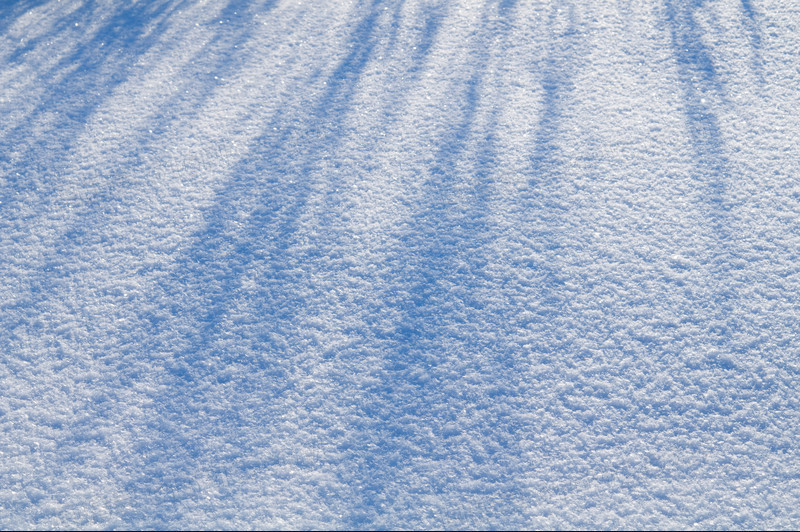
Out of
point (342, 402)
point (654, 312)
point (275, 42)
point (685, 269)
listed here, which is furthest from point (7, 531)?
point (275, 42)

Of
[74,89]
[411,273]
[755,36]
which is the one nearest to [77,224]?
[74,89]

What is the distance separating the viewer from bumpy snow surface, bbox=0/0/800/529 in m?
2.29

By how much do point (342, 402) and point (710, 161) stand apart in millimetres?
2329

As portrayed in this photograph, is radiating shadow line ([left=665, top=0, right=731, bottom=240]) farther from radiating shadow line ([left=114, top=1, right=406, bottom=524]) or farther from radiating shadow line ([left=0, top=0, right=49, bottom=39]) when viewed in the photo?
radiating shadow line ([left=0, top=0, right=49, bottom=39])

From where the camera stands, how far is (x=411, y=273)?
2955 mm

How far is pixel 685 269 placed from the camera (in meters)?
2.85

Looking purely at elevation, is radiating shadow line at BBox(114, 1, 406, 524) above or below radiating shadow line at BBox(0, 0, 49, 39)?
below

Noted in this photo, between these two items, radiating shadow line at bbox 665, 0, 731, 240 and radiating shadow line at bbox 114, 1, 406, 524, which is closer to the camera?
radiating shadow line at bbox 114, 1, 406, 524

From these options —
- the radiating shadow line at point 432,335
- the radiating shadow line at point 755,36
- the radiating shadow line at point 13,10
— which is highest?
the radiating shadow line at point 13,10

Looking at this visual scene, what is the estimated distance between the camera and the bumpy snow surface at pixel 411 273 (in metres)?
2.29

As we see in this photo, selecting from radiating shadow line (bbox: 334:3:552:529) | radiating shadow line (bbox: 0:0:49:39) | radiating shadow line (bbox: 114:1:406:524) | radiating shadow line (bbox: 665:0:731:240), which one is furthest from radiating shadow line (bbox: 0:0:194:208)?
radiating shadow line (bbox: 665:0:731:240)

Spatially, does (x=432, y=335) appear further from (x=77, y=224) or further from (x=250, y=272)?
(x=77, y=224)

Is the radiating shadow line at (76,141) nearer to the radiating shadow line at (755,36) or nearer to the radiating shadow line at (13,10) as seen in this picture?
the radiating shadow line at (13,10)

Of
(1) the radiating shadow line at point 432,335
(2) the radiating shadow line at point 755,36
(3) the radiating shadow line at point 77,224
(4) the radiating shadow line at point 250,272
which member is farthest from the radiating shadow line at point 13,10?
(2) the radiating shadow line at point 755,36
